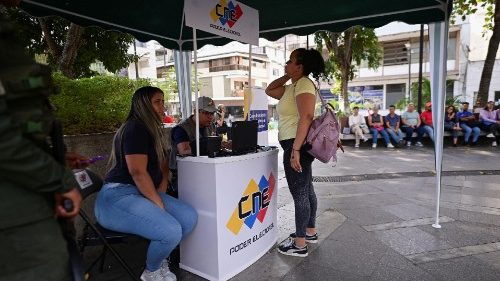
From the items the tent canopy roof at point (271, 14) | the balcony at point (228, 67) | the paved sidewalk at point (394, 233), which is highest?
the balcony at point (228, 67)

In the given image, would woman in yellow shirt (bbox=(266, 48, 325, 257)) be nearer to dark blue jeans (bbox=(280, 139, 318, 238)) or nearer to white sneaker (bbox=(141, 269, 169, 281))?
dark blue jeans (bbox=(280, 139, 318, 238))

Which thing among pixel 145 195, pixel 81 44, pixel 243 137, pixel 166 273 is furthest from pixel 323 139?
pixel 81 44

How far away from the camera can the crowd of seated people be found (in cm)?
1088

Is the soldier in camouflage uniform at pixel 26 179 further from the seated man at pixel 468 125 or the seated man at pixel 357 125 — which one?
the seated man at pixel 468 125

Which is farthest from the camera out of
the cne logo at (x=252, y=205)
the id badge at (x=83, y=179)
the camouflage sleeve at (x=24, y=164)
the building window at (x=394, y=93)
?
the building window at (x=394, y=93)

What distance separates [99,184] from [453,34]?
29653mm

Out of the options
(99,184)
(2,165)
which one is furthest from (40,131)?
(99,184)

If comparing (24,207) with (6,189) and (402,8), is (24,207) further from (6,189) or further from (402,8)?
(402,8)

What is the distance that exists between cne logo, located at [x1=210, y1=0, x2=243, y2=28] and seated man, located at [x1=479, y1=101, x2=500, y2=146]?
10626mm

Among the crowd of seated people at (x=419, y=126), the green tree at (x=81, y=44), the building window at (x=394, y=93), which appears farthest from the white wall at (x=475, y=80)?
the green tree at (x=81, y=44)

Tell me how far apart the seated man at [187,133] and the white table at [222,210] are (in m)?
0.25

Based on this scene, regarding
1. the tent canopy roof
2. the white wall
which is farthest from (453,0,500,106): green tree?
the white wall

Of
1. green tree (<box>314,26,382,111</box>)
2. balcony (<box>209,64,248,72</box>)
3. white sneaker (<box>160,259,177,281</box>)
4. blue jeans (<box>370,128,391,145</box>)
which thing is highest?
balcony (<box>209,64,248,72</box>)

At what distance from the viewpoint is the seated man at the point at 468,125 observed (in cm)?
1078
